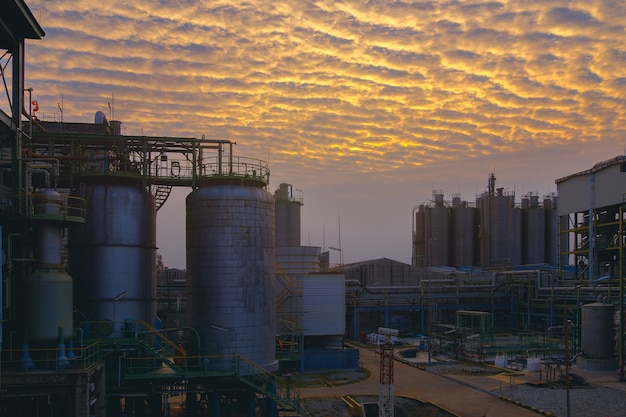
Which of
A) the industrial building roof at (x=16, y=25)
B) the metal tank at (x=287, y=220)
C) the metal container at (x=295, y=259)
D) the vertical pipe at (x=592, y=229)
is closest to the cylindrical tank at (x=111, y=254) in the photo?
the industrial building roof at (x=16, y=25)

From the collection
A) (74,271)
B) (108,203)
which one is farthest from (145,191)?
(74,271)

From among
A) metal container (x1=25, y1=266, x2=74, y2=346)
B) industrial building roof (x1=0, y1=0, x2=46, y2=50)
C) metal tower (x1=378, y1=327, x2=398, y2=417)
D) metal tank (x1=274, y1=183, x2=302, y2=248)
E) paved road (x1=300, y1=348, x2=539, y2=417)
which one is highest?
industrial building roof (x1=0, y1=0, x2=46, y2=50)

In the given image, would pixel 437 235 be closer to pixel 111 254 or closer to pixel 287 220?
pixel 287 220

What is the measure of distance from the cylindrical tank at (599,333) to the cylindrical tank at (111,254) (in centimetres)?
3361

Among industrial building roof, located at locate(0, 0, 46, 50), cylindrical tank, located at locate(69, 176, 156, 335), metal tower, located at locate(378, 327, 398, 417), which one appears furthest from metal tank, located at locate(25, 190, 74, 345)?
metal tower, located at locate(378, 327, 398, 417)

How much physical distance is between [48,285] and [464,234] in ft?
257

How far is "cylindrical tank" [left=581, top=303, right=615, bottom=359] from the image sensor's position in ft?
153

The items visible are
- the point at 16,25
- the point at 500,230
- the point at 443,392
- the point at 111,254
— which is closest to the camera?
the point at 16,25

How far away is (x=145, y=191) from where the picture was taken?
32750 millimetres

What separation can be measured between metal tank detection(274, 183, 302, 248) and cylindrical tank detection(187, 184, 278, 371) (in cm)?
3685

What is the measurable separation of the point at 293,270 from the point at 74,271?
23.6 m

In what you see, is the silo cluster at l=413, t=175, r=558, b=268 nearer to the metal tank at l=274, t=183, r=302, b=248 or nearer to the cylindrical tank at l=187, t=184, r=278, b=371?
the metal tank at l=274, t=183, r=302, b=248

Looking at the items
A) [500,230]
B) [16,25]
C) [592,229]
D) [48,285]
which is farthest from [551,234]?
[16,25]

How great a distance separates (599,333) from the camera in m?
46.5
